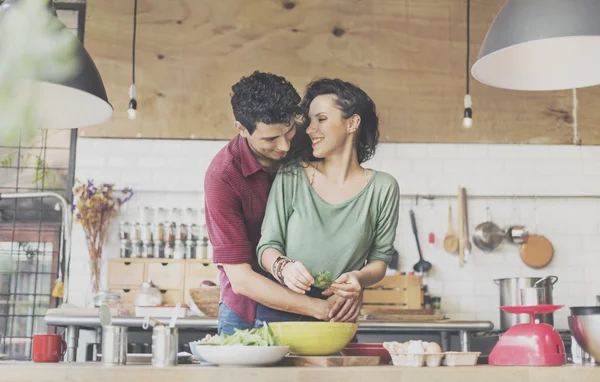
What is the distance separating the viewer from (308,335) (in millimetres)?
2090

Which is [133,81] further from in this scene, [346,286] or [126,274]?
[346,286]

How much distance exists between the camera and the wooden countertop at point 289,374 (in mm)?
1720

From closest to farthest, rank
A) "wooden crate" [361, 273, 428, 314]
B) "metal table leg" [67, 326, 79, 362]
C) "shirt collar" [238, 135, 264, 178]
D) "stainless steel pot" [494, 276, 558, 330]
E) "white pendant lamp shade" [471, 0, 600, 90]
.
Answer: "shirt collar" [238, 135, 264, 178]
"white pendant lamp shade" [471, 0, 600, 90]
"metal table leg" [67, 326, 79, 362]
"stainless steel pot" [494, 276, 558, 330]
"wooden crate" [361, 273, 428, 314]

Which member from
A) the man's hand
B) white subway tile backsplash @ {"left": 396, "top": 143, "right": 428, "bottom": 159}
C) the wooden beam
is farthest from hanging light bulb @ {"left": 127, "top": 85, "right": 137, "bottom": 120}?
the man's hand

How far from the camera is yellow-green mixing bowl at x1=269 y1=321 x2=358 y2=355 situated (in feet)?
6.84

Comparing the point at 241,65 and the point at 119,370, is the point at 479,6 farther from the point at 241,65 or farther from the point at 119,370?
the point at 119,370

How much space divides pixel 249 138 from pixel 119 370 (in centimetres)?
100

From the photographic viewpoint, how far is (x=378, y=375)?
1.78m

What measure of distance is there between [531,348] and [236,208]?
1.02 m

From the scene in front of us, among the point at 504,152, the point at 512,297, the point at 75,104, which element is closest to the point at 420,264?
the point at 512,297

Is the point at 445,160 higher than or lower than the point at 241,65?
lower

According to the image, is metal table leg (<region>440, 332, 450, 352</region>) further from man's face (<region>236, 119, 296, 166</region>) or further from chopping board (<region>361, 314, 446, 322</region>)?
man's face (<region>236, 119, 296, 166</region>)

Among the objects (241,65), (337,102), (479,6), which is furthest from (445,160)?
(337,102)

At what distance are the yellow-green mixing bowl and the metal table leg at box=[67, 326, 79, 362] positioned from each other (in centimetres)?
274
